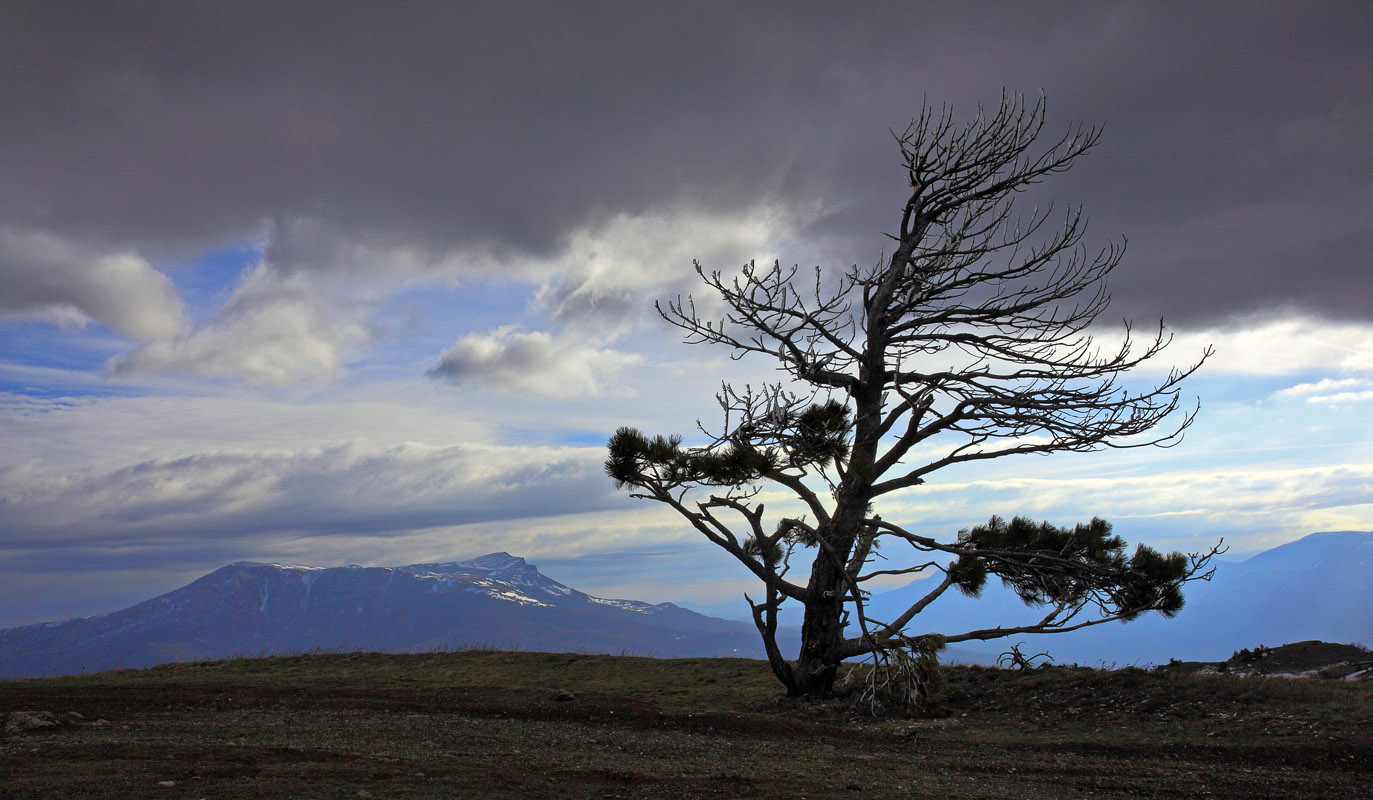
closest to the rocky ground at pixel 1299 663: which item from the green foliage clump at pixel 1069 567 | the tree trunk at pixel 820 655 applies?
the green foliage clump at pixel 1069 567

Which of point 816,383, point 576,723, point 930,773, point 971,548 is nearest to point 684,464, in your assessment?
point 816,383

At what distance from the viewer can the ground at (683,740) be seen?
7406mm

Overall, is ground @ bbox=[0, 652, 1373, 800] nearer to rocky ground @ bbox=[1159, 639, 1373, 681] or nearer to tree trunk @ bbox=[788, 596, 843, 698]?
tree trunk @ bbox=[788, 596, 843, 698]

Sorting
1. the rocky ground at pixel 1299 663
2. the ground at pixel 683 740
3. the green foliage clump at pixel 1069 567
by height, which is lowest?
the ground at pixel 683 740

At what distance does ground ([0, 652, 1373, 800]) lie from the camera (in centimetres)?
741

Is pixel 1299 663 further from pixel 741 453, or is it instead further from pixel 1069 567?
pixel 741 453

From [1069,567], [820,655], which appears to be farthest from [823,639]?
[1069,567]

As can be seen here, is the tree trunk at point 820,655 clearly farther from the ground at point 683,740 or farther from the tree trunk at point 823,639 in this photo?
the ground at point 683,740

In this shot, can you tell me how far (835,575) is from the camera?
15.6 m

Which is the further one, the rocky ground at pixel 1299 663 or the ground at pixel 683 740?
the rocky ground at pixel 1299 663

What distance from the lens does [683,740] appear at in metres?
10.8

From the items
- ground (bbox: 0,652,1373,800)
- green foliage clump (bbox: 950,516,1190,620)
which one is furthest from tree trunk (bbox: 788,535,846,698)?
green foliage clump (bbox: 950,516,1190,620)

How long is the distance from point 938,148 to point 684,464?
8.16 m

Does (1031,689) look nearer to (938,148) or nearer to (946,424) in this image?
(946,424)
